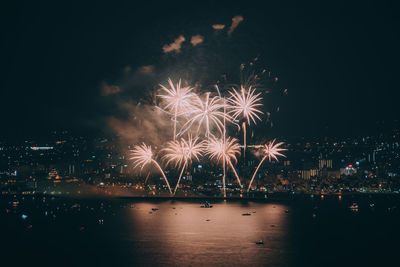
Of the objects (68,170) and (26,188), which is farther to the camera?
(68,170)

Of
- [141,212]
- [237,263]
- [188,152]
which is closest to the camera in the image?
[237,263]

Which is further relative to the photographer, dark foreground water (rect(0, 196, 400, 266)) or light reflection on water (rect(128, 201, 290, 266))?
dark foreground water (rect(0, 196, 400, 266))

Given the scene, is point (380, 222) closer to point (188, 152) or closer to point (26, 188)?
point (188, 152)

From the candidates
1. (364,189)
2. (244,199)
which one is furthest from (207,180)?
(364,189)

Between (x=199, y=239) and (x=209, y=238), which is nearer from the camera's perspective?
(x=199, y=239)
